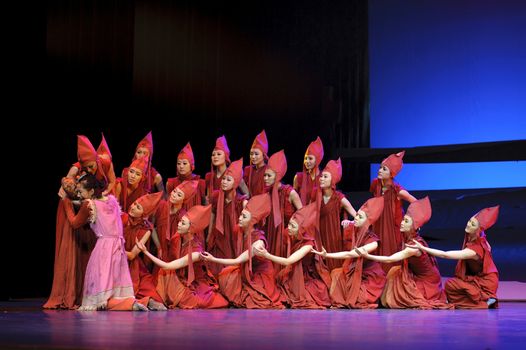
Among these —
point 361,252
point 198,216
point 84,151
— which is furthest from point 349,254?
point 84,151

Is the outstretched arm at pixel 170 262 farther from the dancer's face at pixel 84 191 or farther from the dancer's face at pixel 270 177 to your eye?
the dancer's face at pixel 270 177

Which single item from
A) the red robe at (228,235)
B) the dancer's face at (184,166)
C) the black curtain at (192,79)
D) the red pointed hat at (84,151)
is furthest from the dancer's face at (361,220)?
the black curtain at (192,79)

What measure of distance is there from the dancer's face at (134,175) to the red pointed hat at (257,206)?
2.63 ft

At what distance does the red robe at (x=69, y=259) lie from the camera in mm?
5797

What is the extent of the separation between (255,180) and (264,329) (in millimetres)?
2680

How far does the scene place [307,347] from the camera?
338cm

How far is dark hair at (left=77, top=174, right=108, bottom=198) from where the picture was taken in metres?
5.62

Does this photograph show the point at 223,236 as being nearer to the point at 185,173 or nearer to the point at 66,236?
the point at 185,173

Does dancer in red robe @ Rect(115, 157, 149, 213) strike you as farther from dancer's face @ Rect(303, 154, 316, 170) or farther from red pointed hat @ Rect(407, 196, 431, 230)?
red pointed hat @ Rect(407, 196, 431, 230)

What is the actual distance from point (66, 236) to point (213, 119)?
284 centimetres

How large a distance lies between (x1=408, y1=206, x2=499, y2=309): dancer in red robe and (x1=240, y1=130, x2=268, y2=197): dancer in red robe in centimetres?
134

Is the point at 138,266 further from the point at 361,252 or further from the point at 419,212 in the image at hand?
the point at 419,212

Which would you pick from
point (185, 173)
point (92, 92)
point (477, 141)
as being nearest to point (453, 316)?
point (185, 173)

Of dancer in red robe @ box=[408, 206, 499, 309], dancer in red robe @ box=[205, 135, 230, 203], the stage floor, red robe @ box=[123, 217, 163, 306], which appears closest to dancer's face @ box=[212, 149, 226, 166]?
dancer in red robe @ box=[205, 135, 230, 203]
